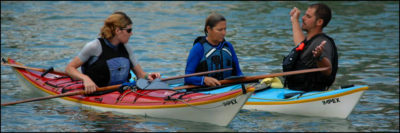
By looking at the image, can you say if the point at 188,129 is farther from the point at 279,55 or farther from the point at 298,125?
the point at 279,55

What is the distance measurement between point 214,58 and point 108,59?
4.49 feet

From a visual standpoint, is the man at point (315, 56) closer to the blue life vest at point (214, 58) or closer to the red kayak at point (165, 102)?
the blue life vest at point (214, 58)

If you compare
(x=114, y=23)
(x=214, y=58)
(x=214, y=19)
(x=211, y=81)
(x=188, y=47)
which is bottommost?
(x=188, y=47)

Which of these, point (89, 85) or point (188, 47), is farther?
point (188, 47)

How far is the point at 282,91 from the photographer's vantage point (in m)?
8.32

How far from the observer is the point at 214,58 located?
26.9 ft

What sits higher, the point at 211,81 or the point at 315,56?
the point at 315,56

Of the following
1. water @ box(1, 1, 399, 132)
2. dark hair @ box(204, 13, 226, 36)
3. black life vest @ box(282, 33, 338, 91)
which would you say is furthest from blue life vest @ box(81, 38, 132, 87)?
black life vest @ box(282, 33, 338, 91)

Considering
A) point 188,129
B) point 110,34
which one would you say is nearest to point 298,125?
point 188,129

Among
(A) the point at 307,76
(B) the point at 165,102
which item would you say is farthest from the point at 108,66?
(A) the point at 307,76

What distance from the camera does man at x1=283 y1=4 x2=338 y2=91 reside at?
24.8 ft

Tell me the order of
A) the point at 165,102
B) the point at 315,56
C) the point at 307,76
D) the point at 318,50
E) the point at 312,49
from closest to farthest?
the point at 318,50
the point at 315,56
the point at 165,102
the point at 312,49
the point at 307,76

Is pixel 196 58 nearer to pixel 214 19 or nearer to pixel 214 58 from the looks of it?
pixel 214 58

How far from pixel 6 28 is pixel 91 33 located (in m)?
2.55
